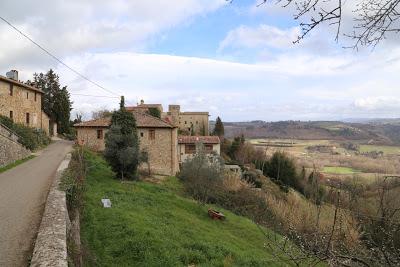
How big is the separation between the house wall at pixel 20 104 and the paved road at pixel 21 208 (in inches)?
471

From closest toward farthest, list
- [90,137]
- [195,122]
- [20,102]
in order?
[20,102] < [90,137] < [195,122]

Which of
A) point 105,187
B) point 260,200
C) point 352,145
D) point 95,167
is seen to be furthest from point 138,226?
point 352,145

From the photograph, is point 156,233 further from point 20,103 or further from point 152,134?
point 20,103

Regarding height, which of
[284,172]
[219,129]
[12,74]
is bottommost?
[284,172]

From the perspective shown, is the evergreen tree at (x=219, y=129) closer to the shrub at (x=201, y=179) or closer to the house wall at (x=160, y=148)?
Answer: the house wall at (x=160, y=148)

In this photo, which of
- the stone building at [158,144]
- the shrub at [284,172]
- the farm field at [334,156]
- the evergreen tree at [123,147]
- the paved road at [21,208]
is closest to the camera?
the paved road at [21,208]

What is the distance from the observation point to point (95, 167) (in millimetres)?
28938

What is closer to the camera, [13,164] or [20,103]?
[13,164]

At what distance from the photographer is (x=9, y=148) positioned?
80.9ft

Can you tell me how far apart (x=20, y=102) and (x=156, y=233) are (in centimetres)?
2654

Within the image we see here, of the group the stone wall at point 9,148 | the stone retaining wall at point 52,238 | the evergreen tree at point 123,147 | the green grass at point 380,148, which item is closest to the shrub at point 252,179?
the evergreen tree at point 123,147

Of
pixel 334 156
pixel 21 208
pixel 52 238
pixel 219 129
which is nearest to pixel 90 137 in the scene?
pixel 21 208

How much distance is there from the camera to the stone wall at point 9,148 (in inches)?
923

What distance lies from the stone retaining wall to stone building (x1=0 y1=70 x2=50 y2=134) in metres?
24.1
